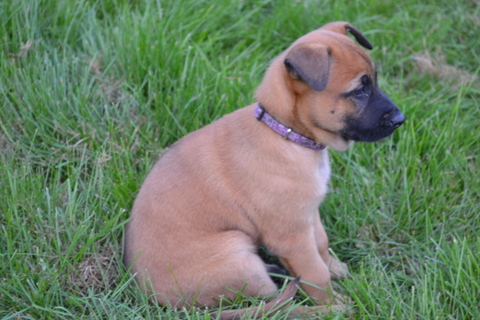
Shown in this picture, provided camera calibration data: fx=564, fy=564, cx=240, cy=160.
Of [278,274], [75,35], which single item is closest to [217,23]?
[75,35]

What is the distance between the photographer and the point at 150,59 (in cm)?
509

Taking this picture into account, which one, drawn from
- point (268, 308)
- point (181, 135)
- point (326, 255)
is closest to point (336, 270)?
point (326, 255)

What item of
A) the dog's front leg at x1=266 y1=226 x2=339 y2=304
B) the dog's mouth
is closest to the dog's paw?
the dog's front leg at x1=266 y1=226 x2=339 y2=304

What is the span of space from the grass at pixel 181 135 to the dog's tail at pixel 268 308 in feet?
0.46

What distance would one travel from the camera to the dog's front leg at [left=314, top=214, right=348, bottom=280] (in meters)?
4.11

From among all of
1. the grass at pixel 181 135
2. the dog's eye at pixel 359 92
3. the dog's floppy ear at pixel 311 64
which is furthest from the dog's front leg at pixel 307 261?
the dog's floppy ear at pixel 311 64

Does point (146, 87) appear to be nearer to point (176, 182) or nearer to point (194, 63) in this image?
point (194, 63)

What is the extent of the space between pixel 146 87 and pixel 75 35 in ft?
2.92

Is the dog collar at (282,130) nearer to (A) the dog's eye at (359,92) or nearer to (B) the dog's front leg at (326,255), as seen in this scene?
(A) the dog's eye at (359,92)

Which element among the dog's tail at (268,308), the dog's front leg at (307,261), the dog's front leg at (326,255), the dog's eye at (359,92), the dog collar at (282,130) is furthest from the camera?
the dog's front leg at (326,255)

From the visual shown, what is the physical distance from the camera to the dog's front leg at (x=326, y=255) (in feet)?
13.5

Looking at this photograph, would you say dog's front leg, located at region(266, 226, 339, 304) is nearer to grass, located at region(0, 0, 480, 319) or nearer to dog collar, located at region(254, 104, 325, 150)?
grass, located at region(0, 0, 480, 319)

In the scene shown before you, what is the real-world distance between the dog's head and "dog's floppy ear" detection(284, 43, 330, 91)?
0.04 meters

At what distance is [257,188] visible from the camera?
367 cm
